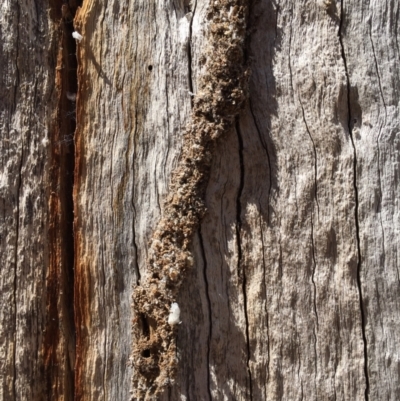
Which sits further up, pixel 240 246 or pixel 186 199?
pixel 186 199

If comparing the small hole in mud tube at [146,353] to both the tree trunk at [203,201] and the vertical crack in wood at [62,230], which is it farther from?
the vertical crack in wood at [62,230]

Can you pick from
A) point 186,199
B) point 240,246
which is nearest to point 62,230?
point 186,199

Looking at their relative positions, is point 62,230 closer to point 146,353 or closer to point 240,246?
point 146,353

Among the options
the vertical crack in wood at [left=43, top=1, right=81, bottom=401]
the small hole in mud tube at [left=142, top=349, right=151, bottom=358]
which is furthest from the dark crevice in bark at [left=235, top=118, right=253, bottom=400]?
the vertical crack in wood at [left=43, top=1, right=81, bottom=401]

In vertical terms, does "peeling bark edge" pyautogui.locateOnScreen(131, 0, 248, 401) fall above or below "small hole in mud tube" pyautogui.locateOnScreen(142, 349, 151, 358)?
above

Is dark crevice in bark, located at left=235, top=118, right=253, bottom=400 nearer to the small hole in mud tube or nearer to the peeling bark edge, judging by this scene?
the peeling bark edge

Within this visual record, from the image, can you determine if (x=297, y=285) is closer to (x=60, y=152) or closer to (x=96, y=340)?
(x=96, y=340)

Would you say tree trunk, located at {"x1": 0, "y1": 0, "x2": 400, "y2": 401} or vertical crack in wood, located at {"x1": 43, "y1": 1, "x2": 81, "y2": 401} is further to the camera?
vertical crack in wood, located at {"x1": 43, "y1": 1, "x2": 81, "y2": 401}

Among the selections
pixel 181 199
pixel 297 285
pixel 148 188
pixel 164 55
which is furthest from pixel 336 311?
pixel 164 55
